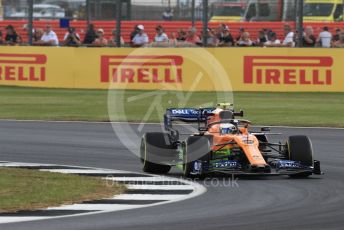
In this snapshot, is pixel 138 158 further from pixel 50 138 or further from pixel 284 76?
pixel 284 76

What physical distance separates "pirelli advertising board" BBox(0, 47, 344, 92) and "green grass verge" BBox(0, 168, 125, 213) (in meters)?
17.1

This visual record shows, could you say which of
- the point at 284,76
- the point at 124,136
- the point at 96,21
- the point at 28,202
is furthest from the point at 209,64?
the point at 28,202

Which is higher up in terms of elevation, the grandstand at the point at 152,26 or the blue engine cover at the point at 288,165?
the grandstand at the point at 152,26

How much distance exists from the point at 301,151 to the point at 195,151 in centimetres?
144

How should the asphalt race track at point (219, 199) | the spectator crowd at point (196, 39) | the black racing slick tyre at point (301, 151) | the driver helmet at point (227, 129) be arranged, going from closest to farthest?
1. the asphalt race track at point (219, 199)
2. the black racing slick tyre at point (301, 151)
3. the driver helmet at point (227, 129)
4. the spectator crowd at point (196, 39)

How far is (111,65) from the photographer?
31.2 meters

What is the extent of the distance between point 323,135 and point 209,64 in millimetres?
12602

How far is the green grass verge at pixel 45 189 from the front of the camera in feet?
36.1

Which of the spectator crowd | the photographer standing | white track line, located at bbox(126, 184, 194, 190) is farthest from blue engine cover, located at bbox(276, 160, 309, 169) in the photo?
the photographer standing

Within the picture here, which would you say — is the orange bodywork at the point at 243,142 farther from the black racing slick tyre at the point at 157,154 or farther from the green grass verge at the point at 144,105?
the green grass verge at the point at 144,105

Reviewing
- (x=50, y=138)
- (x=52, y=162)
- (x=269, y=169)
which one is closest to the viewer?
(x=269, y=169)

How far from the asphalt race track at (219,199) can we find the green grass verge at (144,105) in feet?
14.8

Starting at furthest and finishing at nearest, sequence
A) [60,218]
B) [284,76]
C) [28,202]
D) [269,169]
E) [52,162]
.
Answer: [284,76], [52,162], [269,169], [28,202], [60,218]

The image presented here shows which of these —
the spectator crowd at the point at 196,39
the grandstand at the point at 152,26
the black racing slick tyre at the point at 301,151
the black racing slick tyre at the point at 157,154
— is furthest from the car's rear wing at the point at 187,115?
the grandstand at the point at 152,26
